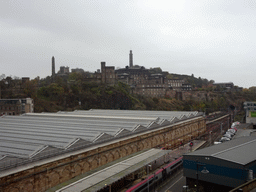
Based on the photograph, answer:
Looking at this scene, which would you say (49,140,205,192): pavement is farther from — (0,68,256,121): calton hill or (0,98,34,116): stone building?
(0,68,256,121): calton hill

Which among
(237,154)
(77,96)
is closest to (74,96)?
(77,96)

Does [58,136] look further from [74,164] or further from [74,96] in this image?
[74,96]

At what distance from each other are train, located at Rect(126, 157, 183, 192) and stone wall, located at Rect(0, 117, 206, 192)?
4869 mm

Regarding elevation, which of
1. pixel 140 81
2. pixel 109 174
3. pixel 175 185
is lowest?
pixel 175 185

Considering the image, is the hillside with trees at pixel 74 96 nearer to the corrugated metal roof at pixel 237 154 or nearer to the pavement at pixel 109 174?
the pavement at pixel 109 174

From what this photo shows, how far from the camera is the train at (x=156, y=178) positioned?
19750 millimetres

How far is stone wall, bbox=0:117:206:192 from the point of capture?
52.9 feet

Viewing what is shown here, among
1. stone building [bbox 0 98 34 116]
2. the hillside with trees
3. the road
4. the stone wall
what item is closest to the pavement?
the stone wall

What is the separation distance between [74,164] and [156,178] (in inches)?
310

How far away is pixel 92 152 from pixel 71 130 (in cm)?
Result: 756

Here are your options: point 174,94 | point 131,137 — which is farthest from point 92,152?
point 174,94

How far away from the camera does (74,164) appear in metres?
20.4

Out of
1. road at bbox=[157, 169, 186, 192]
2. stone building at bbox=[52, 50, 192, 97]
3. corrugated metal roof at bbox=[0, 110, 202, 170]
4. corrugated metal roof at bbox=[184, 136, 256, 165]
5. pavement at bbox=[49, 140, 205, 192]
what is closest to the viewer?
pavement at bbox=[49, 140, 205, 192]

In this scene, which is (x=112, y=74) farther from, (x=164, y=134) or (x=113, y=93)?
(x=164, y=134)
